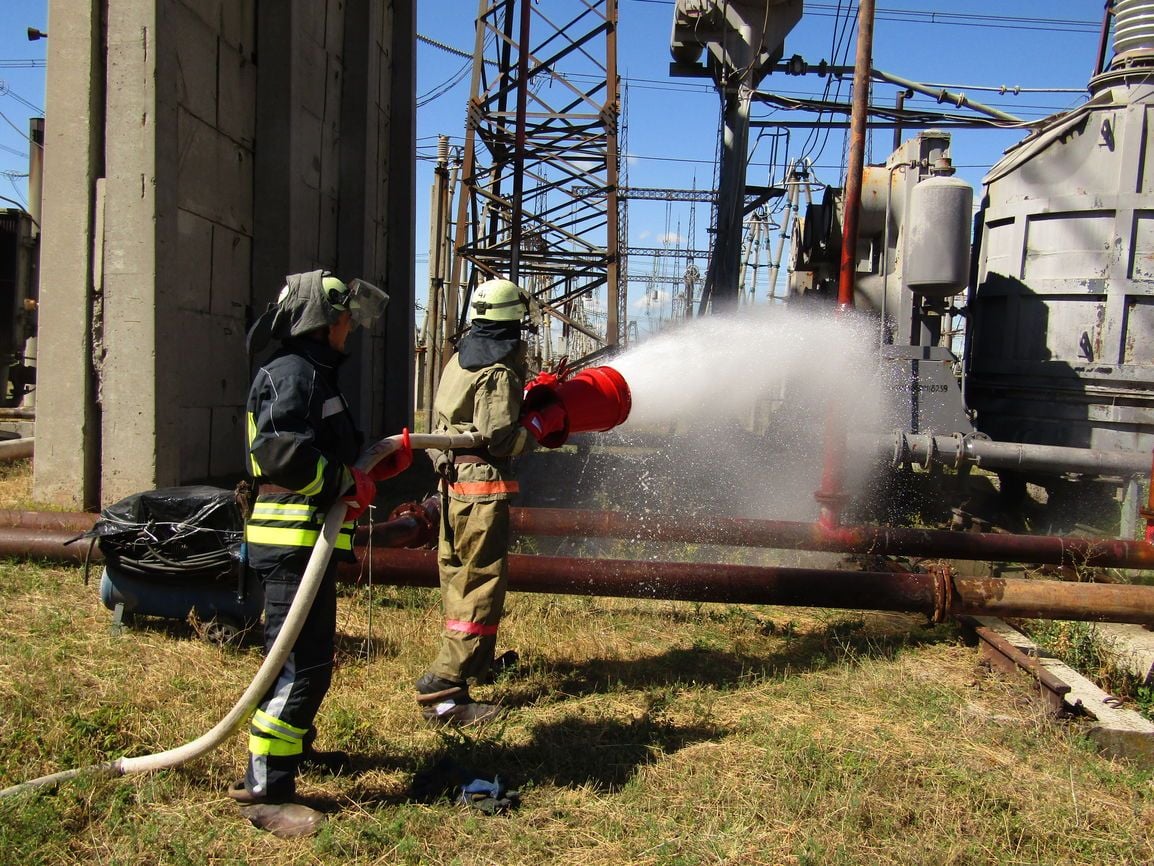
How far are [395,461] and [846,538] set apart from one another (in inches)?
128

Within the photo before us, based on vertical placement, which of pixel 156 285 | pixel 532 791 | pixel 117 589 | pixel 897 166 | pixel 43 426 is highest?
pixel 897 166

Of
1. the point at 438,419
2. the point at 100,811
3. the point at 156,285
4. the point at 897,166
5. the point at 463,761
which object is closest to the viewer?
the point at 100,811

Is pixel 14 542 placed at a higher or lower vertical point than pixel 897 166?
lower

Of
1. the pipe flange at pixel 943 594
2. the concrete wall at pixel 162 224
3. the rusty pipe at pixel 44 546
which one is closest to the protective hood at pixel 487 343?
the rusty pipe at pixel 44 546

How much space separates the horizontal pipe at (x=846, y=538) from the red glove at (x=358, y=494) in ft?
8.79

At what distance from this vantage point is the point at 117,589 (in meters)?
4.13

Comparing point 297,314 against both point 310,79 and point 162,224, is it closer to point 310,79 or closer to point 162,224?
point 162,224

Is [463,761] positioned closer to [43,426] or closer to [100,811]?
[100,811]

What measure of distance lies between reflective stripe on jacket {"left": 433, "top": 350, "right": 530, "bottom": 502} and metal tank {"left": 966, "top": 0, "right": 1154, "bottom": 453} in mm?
5389

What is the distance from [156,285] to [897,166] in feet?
20.9

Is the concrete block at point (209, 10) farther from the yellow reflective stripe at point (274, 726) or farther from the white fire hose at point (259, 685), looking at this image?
the yellow reflective stripe at point (274, 726)

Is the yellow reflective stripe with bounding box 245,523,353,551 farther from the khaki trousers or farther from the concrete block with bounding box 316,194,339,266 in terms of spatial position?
the concrete block with bounding box 316,194,339,266

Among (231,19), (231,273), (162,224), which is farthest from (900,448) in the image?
(231,19)

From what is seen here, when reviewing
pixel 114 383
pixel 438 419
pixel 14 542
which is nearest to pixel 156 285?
pixel 114 383
